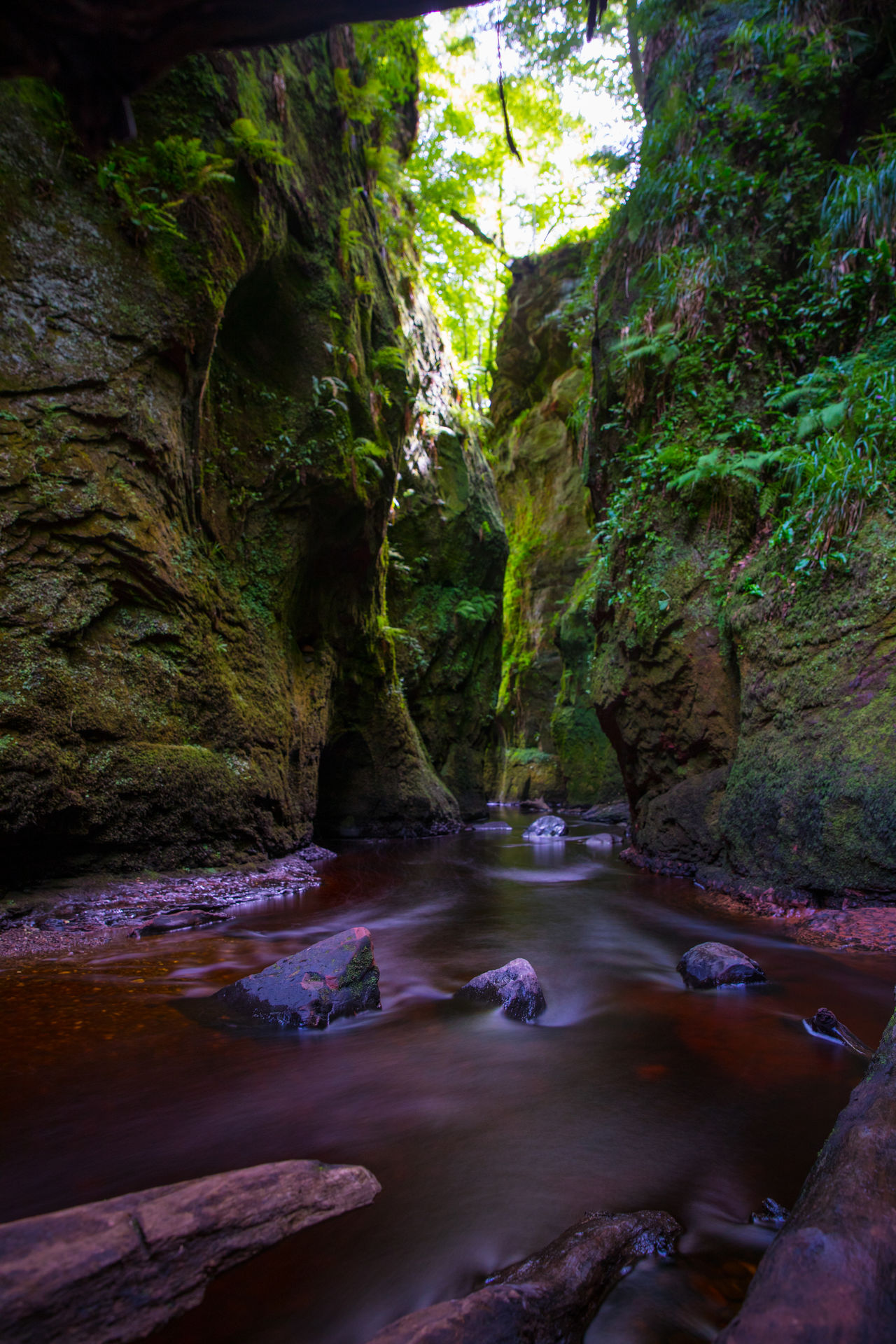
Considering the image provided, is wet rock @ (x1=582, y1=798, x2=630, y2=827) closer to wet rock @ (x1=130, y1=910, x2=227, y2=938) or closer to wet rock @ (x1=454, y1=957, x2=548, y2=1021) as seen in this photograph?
wet rock @ (x1=130, y1=910, x2=227, y2=938)

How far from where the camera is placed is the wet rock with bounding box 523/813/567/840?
11820mm

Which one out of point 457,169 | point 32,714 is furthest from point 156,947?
point 457,169

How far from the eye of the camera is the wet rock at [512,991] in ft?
10.8

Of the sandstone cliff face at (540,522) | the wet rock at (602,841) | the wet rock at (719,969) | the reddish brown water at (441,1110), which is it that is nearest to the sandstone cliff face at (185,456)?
the reddish brown water at (441,1110)

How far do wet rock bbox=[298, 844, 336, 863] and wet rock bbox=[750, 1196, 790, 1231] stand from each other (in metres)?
6.32

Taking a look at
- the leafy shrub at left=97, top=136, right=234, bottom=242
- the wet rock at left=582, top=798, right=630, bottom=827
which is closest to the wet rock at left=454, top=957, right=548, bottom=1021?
the leafy shrub at left=97, top=136, right=234, bottom=242

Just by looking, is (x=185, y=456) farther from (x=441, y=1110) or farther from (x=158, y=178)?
(x=441, y=1110)

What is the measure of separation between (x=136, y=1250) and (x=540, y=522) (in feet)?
78.4

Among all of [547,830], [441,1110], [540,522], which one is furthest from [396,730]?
[540,522]

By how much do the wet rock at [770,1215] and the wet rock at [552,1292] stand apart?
22 cm

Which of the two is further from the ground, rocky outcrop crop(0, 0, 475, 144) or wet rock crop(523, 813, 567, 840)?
rocky outcrop crop(0, 0, 475, 144)

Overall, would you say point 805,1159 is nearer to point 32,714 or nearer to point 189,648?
point 32,714

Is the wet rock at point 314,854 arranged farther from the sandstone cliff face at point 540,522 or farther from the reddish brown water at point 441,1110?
the sandstone cliff face at point 540,522

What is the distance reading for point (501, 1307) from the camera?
50.7 inches
